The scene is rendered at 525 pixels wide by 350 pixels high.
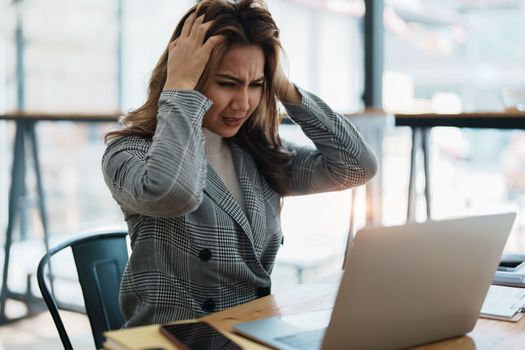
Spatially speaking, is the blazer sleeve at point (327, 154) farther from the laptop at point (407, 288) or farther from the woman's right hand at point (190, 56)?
the laptop at point (407, 288)

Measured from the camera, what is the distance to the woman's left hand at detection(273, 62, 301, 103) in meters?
1.58

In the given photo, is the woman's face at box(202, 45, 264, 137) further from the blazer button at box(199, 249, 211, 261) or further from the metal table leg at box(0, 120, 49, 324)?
the metal table leg at box(0, 120, 49, 324)

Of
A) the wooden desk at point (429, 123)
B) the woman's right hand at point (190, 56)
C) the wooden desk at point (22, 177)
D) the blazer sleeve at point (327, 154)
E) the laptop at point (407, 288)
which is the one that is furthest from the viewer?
the wooden desk at point (22, 177)

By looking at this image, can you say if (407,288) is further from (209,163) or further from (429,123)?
(429,123)

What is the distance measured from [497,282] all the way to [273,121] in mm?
609

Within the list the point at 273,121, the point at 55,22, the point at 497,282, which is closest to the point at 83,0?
the point at 55,22

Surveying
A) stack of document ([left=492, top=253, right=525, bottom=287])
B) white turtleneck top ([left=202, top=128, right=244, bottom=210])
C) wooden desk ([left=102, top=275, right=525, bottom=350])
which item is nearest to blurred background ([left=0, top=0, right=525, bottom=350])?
white turtleneck top ([left=202, top=128, right=244, bottom=210])

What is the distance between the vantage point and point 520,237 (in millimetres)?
2643

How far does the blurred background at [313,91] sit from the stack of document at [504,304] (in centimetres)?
122

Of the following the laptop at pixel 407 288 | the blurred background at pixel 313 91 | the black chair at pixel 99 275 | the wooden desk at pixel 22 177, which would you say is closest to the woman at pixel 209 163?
the black chair at pixel 99 275

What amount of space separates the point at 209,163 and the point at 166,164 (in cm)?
27

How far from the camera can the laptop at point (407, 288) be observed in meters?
0.96

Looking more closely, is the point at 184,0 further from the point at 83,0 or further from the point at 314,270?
the point at 314,270

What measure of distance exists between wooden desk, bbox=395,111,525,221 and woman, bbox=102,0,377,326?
933 millimetres
